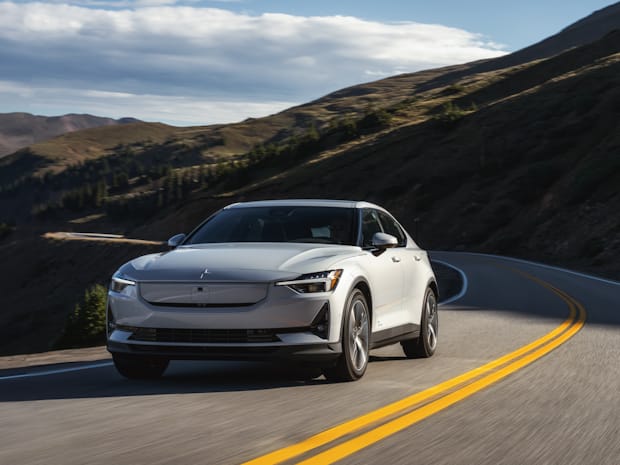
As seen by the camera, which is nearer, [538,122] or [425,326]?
[425,326]

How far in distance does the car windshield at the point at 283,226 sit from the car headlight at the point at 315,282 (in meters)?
1.04

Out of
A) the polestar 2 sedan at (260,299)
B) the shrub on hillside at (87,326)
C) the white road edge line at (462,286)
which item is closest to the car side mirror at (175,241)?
the polestar 2 sedan at (260,299)

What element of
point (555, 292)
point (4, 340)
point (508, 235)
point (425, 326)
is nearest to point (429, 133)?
point (508, 235)

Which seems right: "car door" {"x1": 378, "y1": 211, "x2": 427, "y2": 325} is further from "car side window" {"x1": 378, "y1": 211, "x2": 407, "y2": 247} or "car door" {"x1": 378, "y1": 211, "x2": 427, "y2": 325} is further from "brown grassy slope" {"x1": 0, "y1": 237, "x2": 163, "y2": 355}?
"brown grassy slope" {"x1": 0, "y1": 237, "x2": 163, "y2": 355}

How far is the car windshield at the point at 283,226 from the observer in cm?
925

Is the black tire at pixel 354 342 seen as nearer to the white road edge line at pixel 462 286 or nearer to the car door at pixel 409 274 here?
the car door at pixel 409 274

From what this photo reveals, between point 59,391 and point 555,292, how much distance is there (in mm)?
18255

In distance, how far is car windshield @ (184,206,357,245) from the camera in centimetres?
925

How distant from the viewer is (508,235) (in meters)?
62.6

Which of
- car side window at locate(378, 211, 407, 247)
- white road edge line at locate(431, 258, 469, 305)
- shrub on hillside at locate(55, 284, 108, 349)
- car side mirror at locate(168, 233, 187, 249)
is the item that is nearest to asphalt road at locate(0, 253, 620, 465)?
car side mirror at locate(168, 233, 187, 249)

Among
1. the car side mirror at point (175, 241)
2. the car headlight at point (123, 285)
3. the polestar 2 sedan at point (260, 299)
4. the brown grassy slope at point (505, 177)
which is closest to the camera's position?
the polestar 2 sedan at point (260, 299)

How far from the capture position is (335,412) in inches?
271

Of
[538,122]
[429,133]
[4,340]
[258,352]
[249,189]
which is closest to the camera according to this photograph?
[258,352]

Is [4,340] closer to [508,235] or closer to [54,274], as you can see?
[54,274]
